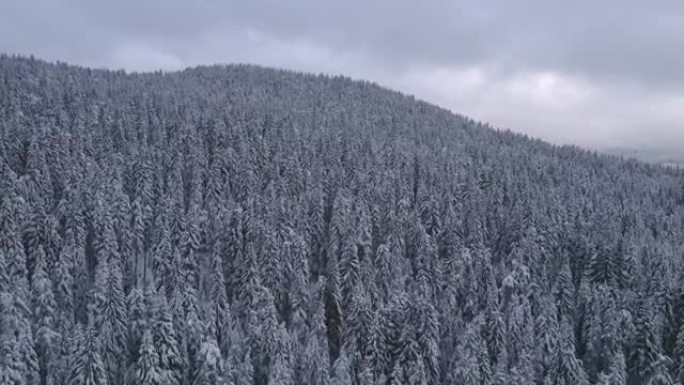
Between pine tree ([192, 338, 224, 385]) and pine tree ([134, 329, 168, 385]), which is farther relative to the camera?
pine tree ([192, 338, 224, 385])

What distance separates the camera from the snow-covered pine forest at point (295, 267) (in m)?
47.7

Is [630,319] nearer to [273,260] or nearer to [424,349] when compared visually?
[424,349]

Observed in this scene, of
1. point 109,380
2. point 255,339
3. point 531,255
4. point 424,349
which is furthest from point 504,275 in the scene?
point 109,380

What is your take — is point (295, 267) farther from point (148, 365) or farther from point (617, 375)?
point (617, 375)

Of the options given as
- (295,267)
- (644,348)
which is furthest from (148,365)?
(644,348)

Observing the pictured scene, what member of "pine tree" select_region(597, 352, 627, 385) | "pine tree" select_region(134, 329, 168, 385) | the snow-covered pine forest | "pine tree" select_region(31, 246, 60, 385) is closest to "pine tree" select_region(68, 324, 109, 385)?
the snow-covered pine forest

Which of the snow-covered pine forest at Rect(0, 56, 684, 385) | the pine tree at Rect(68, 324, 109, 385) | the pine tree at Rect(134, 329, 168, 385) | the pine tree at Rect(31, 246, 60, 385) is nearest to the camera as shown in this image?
the pine tree at Rect(68, 324, 109, 385)

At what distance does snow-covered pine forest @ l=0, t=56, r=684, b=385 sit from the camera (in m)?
47.7

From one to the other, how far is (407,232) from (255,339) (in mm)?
33477

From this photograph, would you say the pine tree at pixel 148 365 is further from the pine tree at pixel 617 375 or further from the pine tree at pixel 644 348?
the pine tree at pixel 644 348

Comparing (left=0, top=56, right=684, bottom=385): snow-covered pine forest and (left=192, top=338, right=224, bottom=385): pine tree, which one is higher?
(left=0, top=56, right=684, bottom=385): snow-covered pine forest

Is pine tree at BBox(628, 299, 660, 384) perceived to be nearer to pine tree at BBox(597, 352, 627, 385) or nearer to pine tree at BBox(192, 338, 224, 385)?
pine tree at BBox(597, 352, 627, 385)

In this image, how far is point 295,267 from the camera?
6456 centimetres

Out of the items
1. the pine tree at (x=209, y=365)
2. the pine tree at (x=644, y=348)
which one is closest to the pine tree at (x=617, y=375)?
the pine tree at (x=644, y=348)
